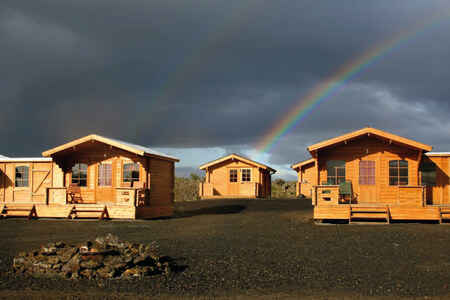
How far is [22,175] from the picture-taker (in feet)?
84.0

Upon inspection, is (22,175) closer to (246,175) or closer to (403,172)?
(246,175)

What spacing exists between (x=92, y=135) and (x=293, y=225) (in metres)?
9.71

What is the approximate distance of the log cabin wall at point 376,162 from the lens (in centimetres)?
2027

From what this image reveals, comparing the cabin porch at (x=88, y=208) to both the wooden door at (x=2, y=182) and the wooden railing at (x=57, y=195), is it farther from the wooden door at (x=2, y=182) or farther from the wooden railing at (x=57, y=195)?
the wooden door at (x=2, y=182)

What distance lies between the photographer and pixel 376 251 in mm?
11773

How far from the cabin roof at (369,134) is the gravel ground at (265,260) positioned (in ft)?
11.1

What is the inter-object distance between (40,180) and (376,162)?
1697 centimetres

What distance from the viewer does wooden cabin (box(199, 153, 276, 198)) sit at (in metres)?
35.9

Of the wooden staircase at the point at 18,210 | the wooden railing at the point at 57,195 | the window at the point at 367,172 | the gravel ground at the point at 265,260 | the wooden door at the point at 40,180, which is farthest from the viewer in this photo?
the wooden door at the point at 40,180

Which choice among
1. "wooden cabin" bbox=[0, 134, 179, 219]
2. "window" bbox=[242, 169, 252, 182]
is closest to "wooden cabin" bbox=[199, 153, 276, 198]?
"window" bbox=[242, 169, 252, 182]

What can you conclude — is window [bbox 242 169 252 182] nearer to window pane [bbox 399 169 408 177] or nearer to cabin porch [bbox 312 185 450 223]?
window pane [bbox 399 169 408 177]

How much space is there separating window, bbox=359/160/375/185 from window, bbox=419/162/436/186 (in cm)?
261

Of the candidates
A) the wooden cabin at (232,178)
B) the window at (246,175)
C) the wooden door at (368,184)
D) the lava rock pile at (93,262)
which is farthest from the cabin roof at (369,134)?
the window at (246,175)

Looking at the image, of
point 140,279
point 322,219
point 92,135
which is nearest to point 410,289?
point 140,279
